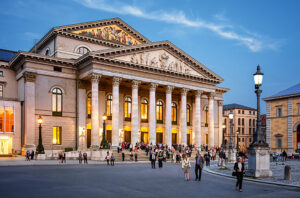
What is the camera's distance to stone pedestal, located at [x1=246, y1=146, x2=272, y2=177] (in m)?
18.0

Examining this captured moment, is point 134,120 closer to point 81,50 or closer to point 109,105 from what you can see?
point 109,105

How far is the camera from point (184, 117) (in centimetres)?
4909

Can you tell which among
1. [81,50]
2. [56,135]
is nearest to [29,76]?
[56,135]

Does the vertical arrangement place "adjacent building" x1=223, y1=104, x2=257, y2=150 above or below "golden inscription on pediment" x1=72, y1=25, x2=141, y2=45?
below

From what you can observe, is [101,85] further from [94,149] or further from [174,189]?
[174,189]

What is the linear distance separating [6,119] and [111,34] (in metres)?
20.4

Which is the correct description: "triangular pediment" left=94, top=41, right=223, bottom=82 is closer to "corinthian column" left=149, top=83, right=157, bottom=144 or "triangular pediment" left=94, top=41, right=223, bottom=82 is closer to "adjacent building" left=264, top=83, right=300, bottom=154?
"corinthian column" left=149, top=83, right=157, bottom=144

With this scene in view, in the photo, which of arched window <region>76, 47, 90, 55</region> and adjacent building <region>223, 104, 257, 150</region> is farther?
adjacent building <region>223, 104, 257, 150</region>

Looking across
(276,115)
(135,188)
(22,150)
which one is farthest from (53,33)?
(276,115)

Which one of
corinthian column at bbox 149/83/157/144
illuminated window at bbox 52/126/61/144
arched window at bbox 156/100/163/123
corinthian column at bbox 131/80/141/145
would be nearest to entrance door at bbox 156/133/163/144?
arched window at bbox 156/100/163/123

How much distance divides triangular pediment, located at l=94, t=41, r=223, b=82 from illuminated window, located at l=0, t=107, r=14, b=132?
13.2 metres

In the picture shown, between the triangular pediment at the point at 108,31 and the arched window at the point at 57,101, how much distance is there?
30.2ft

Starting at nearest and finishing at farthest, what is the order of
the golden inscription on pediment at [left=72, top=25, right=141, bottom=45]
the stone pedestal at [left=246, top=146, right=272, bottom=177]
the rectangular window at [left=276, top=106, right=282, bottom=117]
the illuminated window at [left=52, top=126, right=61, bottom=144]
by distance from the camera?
the stone pedestal at [left=246, top=146, right=272, bottom=177]
the illuminated window at [left=52, top=126, right=61, bottom=144]
the golden inscription on pediment at [left=72, top=25, right=141, bottom=45]
the rectangular window at [left=276, top=106, right=282, bottom=117]

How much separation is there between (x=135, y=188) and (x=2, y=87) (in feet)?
114
